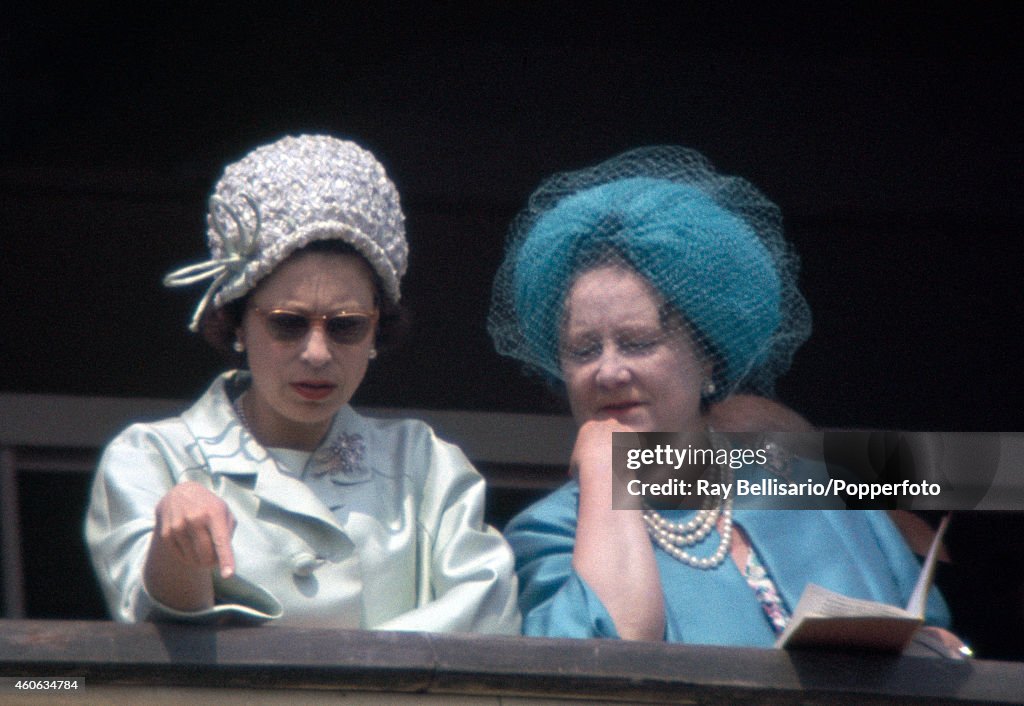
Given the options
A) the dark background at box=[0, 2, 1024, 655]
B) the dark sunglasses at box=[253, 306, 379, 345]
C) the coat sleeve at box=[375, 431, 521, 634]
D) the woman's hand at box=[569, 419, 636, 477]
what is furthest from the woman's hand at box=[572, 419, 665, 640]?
the dark background at box=[0, 2, 1024, 655]

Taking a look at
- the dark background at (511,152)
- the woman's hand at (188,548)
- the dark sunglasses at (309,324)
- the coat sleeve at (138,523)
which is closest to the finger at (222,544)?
the woman's hand at (188,548)

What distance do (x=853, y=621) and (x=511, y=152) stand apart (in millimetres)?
1999

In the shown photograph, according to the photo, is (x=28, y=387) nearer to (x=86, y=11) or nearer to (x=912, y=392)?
(x=86, y=11)

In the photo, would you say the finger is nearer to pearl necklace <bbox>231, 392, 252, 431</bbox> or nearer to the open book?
pearl necklace <bbox>231, 392, 252, 431</bbox>

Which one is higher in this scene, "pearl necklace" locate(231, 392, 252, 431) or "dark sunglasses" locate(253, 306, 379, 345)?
"dark sunglasses" locate(253, 306, 379, 345)

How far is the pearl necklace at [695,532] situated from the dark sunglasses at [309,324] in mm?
556

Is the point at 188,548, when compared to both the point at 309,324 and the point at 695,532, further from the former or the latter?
the point at 695,532

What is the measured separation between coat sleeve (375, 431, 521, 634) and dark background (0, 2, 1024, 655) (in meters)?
1.33

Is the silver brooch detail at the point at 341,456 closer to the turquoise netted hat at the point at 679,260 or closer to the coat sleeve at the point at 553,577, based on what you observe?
the coat sleeve at the point at 553,577

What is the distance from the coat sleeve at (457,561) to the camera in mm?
2876

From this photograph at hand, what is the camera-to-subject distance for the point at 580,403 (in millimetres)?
3258

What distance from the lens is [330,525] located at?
2.92 metres

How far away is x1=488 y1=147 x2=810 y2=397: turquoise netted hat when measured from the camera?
10.8ft

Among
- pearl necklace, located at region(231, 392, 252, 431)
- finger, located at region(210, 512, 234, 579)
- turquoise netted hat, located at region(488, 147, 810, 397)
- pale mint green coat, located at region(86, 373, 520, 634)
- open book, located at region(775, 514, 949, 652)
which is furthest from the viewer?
turquoise netted hat, located at region(488, 147, 810, 397)
